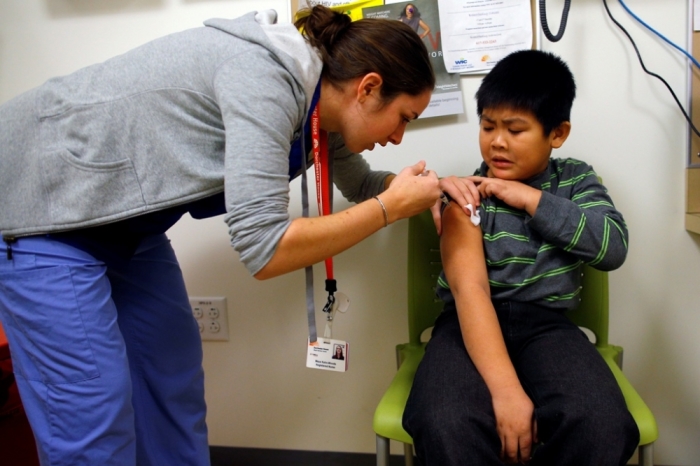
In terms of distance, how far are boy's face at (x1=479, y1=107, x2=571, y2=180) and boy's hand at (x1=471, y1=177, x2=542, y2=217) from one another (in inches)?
1.3

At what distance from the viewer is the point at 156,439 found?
3.74ft

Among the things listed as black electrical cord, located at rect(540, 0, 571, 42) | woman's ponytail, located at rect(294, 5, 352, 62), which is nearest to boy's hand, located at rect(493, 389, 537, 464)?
woman's ponytail, located at rect(294, 5, 352, 62)

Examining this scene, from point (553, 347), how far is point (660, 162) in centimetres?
61

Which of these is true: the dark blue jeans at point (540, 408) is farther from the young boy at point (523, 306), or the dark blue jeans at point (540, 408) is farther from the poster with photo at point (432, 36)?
the poster with photo at point (432, 36)

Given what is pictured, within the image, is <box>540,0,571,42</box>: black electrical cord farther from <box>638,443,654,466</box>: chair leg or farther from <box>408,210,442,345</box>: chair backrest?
<box>638,443,654,466</box>: chair leg

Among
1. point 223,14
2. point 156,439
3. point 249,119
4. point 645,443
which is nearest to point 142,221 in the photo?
point 249,119

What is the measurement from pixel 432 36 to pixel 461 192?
46cm

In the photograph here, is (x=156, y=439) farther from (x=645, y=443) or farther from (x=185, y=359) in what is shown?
(x=645, y=443)

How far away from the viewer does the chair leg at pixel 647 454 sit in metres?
0.83

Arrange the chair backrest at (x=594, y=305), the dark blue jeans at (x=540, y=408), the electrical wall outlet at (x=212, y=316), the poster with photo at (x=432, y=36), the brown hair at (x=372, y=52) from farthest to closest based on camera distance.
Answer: the electrical wall outlet at (x=212, y=316) < the poster with photo at (x=432, y=36) < the chair backrest at (x=594, y=305) < the brown hair at (x=372, y=52) < the dark blue jeans at (x=540, y=408)

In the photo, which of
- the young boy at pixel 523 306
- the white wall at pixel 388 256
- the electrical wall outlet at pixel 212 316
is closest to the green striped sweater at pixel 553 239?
the young boy at pixel 523 306

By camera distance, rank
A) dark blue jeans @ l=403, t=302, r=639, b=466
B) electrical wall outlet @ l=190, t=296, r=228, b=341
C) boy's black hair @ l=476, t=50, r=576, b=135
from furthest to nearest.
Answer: electrical wall outlet @ l=190, t=296, r=228, b=341, boy's black hair @ l=476, t=50, r=576, b=135, dark blue jeans @ l=403, t=302, r=639, b=466

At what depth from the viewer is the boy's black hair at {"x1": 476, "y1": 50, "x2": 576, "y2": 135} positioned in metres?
0.99

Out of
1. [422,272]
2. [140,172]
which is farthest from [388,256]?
[140,172]
